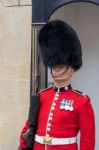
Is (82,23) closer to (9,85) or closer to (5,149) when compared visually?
(9,85)

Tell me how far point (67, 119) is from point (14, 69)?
1.48 meters

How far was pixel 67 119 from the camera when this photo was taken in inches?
112

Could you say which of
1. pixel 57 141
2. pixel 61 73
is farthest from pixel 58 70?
pixel 57 141

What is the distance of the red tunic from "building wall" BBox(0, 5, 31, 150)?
1.25 meters

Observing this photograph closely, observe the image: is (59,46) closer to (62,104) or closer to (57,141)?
(62,104)

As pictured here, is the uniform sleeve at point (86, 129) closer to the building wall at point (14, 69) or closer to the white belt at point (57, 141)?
the white belt at point (57, 141)

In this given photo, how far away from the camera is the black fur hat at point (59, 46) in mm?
2922

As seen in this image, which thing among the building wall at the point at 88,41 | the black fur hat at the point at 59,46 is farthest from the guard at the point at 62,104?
the building wall at the point at 88,41

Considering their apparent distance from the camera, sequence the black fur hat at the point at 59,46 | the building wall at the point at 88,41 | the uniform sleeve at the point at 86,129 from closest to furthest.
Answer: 1. the uniform sleeve at the point at 86,129
2. the black fur hat at the point at 59,46
3. the building wall at the point at 88,41

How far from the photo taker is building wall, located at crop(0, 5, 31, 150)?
13.7 feet

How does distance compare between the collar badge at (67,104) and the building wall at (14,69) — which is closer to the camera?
the collar badge at (67,104)

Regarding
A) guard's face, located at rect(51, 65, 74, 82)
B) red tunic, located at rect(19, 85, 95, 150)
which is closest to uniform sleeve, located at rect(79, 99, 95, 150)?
red tunic, located at rect(19, 85, 95, 150)

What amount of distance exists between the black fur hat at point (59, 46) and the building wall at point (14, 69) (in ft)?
3.63

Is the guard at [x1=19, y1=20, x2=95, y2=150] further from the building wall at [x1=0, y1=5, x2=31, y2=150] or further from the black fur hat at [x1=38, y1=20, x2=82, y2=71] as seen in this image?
the building wall at [x1=0, y1=5, x2=31, y2=150]
